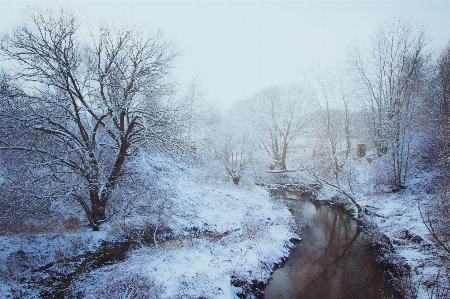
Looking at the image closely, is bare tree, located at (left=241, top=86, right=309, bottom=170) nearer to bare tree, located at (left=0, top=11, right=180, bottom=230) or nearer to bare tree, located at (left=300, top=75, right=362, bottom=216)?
bare tree, located at (left=300, top=75, right=362, bottom=216)

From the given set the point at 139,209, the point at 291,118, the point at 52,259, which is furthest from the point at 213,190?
the point at 291,118


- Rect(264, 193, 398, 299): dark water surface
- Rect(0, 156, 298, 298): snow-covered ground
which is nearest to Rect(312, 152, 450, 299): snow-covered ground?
Rect(264, 193, 398, 299): dark water surface

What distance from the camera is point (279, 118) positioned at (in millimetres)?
33094

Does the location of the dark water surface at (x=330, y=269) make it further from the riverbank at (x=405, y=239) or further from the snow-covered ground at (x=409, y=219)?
the snow-covered ground at (x=409, y=219)

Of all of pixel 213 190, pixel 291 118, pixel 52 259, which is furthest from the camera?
pixel 291 118

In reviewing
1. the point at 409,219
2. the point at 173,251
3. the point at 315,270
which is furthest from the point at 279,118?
the point at 173,251

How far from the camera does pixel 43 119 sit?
32.4ft

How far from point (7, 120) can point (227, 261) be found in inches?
414

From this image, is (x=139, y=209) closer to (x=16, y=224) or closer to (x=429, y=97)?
(x=16, y=224)

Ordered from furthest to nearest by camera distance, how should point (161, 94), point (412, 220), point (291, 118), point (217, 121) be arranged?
point (291, 118) → point (217, 121) → point (412, 220) → point (161, 94)

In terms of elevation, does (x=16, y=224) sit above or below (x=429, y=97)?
below

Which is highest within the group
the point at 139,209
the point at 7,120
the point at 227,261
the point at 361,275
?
the point at 7,120

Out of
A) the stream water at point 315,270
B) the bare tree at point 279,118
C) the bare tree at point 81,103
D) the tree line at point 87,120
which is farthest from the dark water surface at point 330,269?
the bare tree at point 279,118

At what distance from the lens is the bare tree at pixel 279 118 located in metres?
32.2
